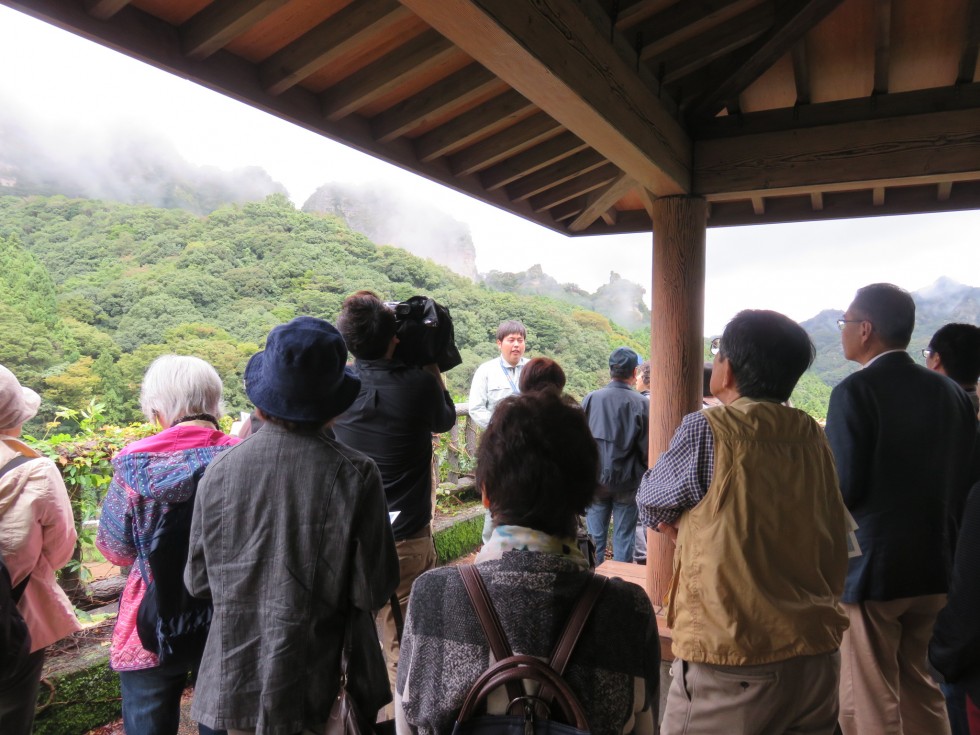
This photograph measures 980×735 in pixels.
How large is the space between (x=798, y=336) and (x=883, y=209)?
10.1 feet

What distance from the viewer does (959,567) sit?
128 centimetres

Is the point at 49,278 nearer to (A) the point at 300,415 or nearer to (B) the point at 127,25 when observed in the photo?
(B) the point at 127,25

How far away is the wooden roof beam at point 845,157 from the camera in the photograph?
2.97 m

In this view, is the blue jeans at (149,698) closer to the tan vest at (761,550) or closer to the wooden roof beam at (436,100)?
the tan vest at (761,550)

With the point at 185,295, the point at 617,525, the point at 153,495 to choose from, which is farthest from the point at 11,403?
the point at 185,295

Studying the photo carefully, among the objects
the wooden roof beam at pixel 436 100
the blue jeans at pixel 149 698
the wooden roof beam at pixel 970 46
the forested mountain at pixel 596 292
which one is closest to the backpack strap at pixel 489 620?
the blue jeans at pixel 149 698

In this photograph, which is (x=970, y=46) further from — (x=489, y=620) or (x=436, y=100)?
(x=489, y=620)

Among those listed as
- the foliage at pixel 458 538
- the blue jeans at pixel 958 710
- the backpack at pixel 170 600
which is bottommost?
the foliage at pixel 458 538

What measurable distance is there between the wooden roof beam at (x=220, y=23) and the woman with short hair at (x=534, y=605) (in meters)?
1.58

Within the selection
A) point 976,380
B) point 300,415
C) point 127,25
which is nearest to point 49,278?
point 127,25

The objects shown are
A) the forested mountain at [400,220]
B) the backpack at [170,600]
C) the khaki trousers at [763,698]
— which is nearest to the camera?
the khaki trousers at [763,698]

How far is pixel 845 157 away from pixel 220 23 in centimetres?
284

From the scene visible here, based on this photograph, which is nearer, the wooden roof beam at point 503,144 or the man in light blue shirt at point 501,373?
the wooden roof beam at point 503,144

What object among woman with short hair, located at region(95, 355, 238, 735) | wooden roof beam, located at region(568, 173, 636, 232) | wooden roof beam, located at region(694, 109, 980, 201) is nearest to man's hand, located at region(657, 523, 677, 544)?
woman with short hair, located at region(95, 355, 238, 735)
